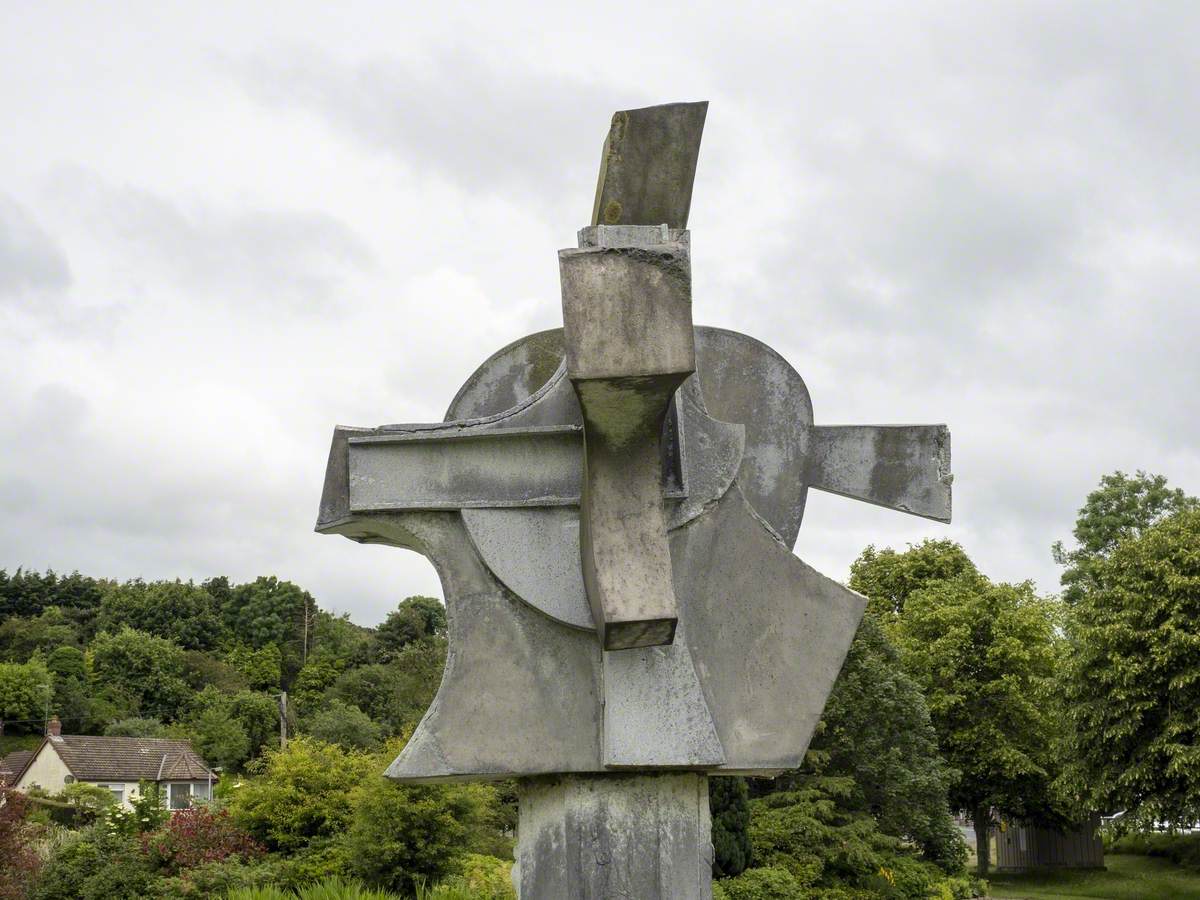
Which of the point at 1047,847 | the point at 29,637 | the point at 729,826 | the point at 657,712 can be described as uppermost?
the point at 29,637

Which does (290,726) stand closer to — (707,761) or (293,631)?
(293,631)

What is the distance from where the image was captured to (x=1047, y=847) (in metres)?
37.7

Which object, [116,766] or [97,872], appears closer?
[97,872]

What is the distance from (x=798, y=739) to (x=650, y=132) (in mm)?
2804

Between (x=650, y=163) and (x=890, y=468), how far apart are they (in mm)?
2062

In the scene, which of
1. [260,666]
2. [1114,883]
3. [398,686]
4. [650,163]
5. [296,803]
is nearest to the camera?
[650,163]

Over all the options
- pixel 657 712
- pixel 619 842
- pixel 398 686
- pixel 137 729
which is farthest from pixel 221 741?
pixel 657 712

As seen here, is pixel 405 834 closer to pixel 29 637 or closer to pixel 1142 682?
pixel 1142 682

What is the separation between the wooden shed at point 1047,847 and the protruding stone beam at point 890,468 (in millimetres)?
31779

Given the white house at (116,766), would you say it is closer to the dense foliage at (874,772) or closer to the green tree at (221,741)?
the green tree at (221,741)

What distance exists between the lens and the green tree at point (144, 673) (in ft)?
172

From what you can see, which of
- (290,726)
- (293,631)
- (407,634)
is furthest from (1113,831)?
(293,631)

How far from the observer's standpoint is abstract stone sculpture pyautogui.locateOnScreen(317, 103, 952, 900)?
532cm

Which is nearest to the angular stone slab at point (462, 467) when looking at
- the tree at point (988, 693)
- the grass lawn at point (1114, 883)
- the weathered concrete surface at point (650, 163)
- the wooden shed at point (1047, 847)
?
the weathered concrete surface at point (650, 163)
